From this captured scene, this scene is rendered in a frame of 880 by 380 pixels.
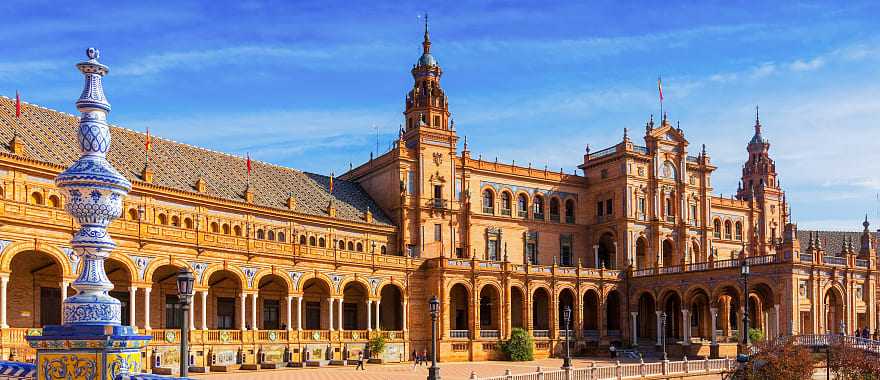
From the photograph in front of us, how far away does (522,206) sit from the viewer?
7650 centimetres

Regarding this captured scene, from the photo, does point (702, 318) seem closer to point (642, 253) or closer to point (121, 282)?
point (642, 253)

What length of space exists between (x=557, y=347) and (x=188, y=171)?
29809 millimetres

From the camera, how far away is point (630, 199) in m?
76.2

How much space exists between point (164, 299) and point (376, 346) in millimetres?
13557

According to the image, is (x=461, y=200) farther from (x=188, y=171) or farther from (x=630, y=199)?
(x=188, y=171)

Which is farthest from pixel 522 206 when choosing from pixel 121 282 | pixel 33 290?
pixel 33 290

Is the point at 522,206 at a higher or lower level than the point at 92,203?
higher

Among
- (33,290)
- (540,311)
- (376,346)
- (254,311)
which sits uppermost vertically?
(33,290)

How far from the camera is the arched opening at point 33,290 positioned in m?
42.1

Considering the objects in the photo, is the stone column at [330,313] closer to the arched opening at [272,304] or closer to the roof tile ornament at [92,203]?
the arched opening at [272,304]

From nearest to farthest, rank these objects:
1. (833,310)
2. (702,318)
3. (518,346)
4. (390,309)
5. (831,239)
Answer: (518,346), (833,310), (390,309), (702,318), (831,239)

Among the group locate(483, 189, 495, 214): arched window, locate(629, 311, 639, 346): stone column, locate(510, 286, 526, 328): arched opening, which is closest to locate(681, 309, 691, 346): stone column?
locate(629, 311, 639, 346): stone column

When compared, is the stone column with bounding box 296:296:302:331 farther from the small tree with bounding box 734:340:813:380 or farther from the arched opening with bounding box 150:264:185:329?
A: the small tree with bounding box 734:340:813:380

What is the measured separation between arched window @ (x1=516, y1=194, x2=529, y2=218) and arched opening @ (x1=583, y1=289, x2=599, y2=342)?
28.2ft
